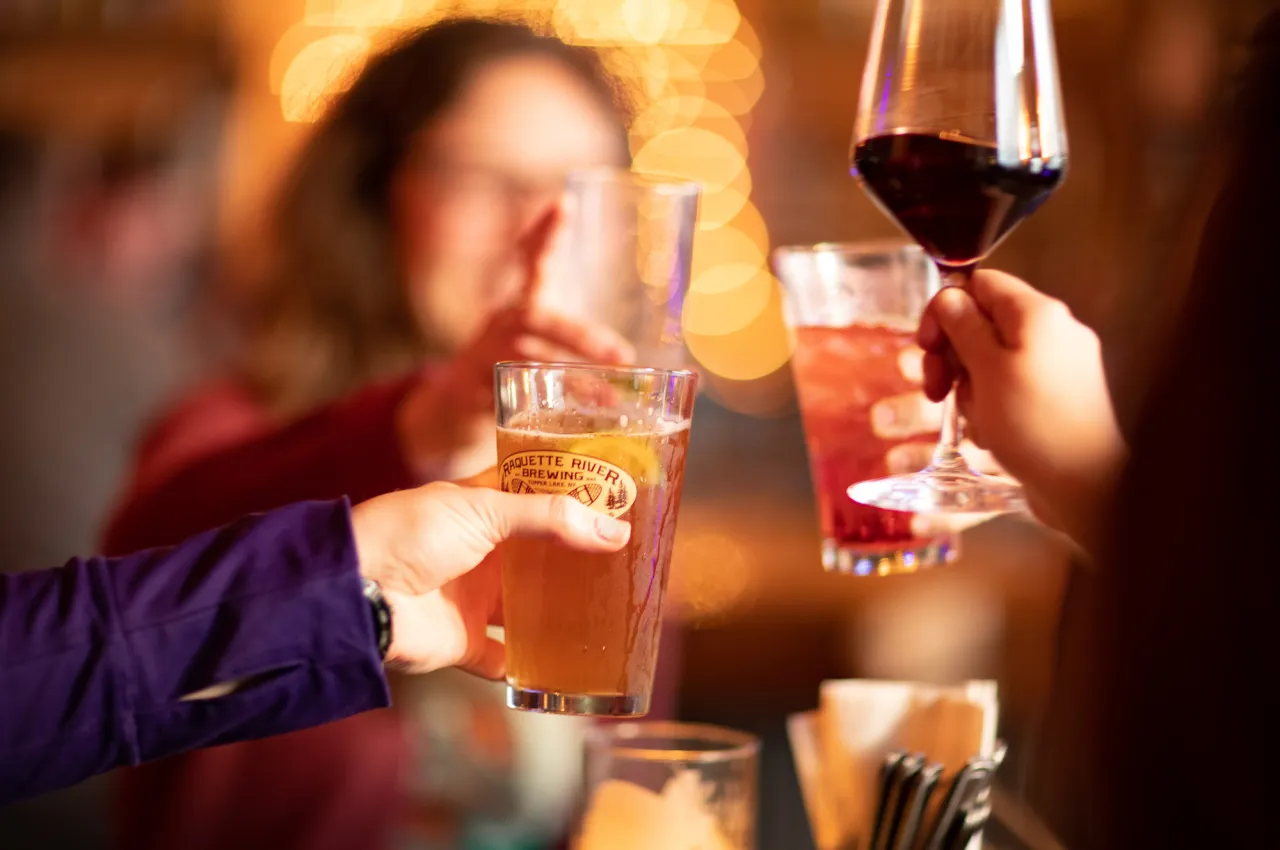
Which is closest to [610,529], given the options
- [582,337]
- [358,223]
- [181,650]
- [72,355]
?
[181,650]

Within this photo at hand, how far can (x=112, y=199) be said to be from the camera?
9.95 feet

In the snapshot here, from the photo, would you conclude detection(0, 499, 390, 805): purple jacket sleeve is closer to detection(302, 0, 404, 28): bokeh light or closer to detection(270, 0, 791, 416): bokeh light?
detection(270, 0, 791, 416): bokeh light

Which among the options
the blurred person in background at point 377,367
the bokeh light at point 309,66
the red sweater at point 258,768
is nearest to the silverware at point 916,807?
the blurred person in background at point 377,367

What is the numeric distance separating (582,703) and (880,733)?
0.19 m

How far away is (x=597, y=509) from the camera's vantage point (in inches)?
26.7

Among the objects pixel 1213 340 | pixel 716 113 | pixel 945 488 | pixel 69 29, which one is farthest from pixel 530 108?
pixel 69 29

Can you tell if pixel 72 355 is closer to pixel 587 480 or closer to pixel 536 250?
pixel 536 250

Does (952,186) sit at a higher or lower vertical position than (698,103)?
lower

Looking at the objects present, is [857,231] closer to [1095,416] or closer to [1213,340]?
[1095,416]

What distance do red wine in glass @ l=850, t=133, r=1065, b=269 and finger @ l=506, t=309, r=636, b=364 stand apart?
34 cm

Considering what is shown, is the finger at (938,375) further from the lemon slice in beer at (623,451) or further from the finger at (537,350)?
the finger at (537,350)

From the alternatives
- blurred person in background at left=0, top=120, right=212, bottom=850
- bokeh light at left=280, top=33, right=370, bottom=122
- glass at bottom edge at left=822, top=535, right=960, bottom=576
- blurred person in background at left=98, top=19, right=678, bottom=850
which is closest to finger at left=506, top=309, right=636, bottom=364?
blurred person in background at left=98, top=19, right=678, bottom=850

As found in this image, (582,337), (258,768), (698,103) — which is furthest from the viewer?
(698,103)

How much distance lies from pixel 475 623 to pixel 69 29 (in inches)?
126
